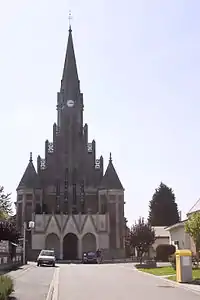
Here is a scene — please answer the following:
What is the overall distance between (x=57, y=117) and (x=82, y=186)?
15863 millimetres

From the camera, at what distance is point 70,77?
101 m

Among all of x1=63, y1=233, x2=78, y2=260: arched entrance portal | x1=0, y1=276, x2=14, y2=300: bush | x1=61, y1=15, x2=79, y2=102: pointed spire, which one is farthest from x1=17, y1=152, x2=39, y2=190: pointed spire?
x1=0, y1=276, x2=14, y2=300: bush

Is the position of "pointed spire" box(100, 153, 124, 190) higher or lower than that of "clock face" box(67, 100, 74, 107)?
lower

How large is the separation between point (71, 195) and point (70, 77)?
79.9 feet

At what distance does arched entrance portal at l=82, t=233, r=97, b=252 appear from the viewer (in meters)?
84.4

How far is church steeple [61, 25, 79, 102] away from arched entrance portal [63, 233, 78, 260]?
89.6ft

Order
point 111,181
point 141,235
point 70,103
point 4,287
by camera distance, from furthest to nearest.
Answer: point 70,103 → point 111,181 → point 141,235 → point 4,287

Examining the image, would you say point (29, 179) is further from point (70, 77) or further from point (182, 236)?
point (182, 236)

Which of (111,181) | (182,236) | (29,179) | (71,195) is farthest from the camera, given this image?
(29,179)

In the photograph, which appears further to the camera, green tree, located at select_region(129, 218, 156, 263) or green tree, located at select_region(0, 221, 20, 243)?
green tree, located at select_region(129, 218, 156, 263)

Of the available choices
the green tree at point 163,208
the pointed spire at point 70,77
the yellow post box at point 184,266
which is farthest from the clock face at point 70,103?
the yellow post box at point 184,266

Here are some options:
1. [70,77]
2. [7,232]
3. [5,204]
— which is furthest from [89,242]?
[5,204]

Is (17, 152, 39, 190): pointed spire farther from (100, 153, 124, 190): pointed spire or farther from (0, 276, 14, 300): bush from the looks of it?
(0, 276, 14, 300): bush

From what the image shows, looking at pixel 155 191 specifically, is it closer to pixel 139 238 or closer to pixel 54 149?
pixel 54 149
